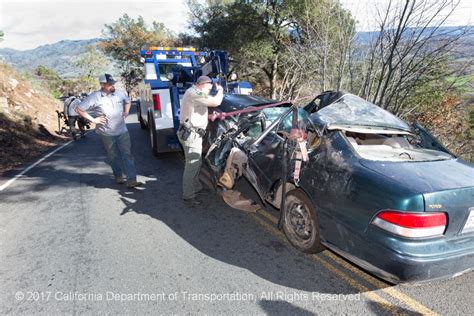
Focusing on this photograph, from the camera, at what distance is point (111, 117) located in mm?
4805

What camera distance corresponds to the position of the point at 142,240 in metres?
3.48

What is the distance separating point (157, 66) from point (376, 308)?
7828 mm

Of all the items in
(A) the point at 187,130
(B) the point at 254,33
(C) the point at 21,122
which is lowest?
(C) the point at 21,122

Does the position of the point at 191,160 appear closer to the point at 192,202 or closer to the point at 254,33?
the point at 192,202

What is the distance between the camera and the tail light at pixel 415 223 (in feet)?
6.99

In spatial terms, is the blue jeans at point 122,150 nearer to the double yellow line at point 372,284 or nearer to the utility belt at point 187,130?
the utility belt at point 187,130

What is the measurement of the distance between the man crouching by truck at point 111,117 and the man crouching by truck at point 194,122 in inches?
50.6

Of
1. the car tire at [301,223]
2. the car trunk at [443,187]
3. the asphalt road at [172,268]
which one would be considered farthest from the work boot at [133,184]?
the car trunk at [443,187]

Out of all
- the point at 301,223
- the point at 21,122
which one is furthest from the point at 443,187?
the point at 21,122

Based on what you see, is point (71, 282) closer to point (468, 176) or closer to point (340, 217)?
point (340, 217)

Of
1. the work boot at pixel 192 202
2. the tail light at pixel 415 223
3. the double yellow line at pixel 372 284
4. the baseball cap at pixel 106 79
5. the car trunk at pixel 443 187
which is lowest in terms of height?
the double yellow line at pixel 372 284

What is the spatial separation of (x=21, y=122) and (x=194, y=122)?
9348mm

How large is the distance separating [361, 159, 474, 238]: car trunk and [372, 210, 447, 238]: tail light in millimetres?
53

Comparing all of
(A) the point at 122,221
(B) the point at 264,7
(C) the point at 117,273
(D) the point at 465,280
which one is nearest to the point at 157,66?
(A) the point at 122,221
